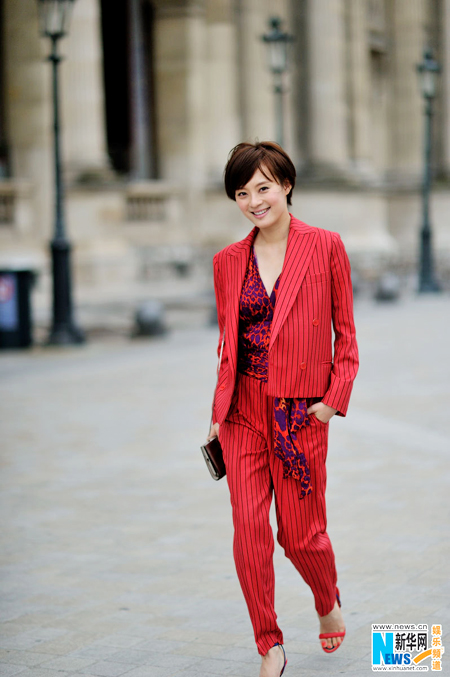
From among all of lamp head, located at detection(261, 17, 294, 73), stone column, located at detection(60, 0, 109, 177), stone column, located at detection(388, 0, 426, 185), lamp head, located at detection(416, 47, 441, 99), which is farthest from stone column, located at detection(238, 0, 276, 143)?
lamp head, located at detection(261, 17, 294, 73)

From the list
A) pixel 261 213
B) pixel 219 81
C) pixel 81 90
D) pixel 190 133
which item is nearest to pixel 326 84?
pixel 219 81

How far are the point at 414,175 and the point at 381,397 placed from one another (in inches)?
1185

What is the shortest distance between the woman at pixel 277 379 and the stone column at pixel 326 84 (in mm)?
29487

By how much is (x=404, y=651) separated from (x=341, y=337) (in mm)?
1195

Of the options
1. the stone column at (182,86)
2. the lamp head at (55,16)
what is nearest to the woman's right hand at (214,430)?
the lamp head at (55,16)

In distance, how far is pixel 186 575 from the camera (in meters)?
5.54

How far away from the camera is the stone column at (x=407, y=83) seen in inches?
1593

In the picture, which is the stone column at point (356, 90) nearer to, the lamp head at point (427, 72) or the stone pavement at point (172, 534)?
the lamp head at point (427, 72)

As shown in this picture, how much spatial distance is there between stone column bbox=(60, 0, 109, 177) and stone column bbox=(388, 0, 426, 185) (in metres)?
17.8

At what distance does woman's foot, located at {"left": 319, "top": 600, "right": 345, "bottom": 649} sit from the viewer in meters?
4.29

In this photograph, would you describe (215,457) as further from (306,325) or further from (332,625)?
(332,625)

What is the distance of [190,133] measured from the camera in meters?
30.5

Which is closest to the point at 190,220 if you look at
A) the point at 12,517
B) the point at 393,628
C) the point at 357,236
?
the point at 357,236

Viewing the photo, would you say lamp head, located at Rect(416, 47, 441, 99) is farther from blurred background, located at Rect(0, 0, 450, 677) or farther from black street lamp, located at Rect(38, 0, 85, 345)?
black street lamp, located at Rect(38, 0, 85, 345)
